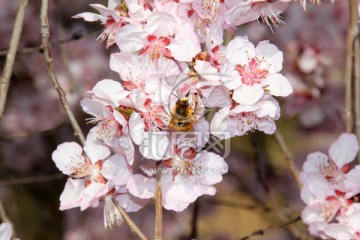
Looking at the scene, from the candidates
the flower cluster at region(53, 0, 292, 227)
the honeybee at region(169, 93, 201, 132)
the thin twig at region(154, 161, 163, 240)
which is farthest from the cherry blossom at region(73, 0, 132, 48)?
the thin twig at region(154, 161, 163, 240)

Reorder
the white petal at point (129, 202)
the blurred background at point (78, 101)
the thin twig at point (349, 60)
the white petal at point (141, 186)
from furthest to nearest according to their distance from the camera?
the blurred background at point (78, 101) < the thin twig at point (349, 60) < the white petal at point (129, 202) < the white petal at point (141, 186)

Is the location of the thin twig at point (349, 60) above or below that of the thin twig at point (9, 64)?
below

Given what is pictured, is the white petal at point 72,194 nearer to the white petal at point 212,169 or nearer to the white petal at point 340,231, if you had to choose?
the white petal at point 212,169

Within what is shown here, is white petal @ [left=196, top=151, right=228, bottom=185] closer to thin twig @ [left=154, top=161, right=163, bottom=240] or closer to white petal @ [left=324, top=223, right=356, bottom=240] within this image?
thin twig @ [left=154, top=161, right=163, bottom=240]

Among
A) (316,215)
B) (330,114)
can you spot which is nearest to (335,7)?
(330,114)

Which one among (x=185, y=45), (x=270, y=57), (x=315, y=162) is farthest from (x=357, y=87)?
(x=185, y=45)

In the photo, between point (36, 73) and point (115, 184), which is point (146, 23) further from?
point (36, 73)

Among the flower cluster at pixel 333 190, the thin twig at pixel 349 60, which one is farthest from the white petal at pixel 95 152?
the thin twig at pixel 349 60
